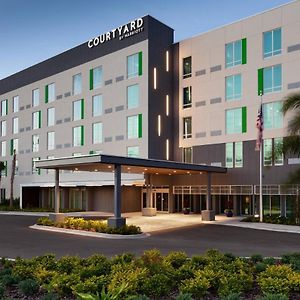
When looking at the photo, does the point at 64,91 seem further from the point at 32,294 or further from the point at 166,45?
A: the point at 32,294

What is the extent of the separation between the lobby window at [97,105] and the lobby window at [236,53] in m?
14.2

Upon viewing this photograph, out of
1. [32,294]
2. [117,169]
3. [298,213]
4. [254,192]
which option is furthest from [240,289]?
[254,192]

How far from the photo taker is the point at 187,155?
128 feet

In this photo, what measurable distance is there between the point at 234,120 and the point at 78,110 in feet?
61.5

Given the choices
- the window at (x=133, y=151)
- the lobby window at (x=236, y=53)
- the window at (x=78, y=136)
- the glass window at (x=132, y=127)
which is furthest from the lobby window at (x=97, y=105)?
the lobby window at (x=236, y=53)

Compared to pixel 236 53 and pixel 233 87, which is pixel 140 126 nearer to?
pixel 233 87

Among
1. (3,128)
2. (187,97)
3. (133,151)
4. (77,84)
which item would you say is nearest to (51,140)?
(77,84)

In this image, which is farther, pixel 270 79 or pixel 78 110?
pixel 78 110

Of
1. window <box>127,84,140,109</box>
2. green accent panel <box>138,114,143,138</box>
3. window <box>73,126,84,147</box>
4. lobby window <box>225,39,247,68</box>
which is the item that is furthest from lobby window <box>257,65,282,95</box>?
window <box>73,126,84,147</box>

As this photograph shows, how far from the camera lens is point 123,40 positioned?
40.7 meters

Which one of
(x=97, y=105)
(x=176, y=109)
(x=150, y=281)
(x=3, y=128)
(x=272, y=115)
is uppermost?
(x=97, y=105)

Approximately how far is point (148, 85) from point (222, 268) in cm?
2940

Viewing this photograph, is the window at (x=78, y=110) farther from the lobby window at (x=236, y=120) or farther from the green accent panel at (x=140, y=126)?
the lobby window at (x=236, y=120)

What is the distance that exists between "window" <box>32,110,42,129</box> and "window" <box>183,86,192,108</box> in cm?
2087
